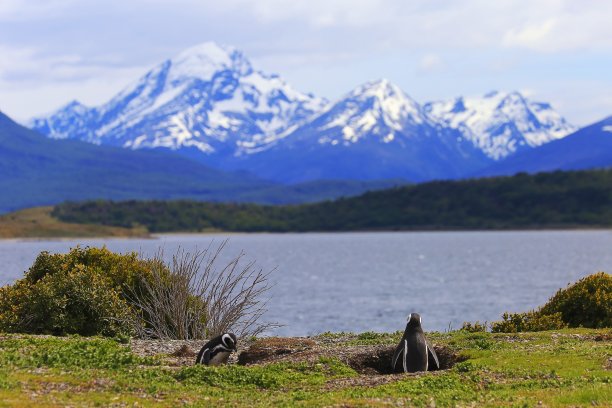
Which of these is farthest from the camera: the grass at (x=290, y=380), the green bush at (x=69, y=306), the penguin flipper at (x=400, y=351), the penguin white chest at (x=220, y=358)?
the green bush at (x=69, y=306)

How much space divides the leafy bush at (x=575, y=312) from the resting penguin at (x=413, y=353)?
8.91m


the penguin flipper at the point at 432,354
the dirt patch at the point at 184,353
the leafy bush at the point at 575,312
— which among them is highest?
the leafy bush at the point at 575,312

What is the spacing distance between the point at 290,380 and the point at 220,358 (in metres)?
3.62

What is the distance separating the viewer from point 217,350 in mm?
26906

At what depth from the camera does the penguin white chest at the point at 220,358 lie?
1051 inches

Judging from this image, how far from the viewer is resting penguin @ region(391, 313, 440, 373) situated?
26156mm

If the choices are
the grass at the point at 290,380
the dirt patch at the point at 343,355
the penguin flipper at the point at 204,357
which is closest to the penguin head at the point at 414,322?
the dirt patch at the point at 343,355

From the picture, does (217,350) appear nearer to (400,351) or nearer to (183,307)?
(400,351)

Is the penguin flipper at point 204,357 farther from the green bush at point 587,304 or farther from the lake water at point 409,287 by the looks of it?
the lake water at point 409,287

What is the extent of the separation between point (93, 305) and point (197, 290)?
3771 millimetres

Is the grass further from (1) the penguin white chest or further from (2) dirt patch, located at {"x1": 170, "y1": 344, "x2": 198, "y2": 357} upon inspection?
(1) the penguin white chest

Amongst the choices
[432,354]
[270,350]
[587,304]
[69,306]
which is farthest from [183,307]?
[587,304]

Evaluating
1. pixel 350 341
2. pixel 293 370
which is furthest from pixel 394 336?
pixel 293 370

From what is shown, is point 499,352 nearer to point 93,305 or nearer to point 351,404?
point 351,404
